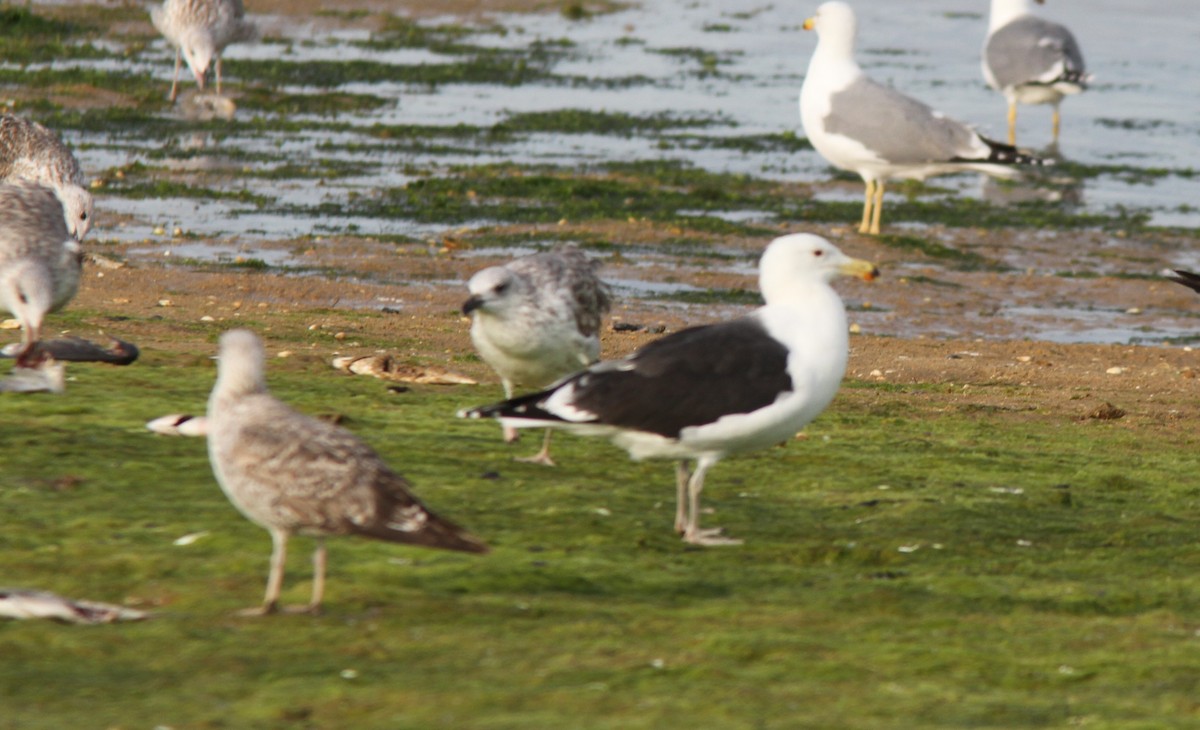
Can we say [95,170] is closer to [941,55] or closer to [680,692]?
[680,692]

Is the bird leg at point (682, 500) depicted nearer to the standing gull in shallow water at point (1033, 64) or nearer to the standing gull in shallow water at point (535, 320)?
the standing gull in shallow water at point (535, 320)

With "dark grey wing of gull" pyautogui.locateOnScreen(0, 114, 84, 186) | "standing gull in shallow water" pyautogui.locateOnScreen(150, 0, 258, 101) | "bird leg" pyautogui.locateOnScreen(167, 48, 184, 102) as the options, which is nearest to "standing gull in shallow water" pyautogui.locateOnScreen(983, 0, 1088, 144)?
"standing gull in shallow water" pyautogui.locateOnScreen(150, 0, 258, 101)

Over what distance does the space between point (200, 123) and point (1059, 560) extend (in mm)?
17505

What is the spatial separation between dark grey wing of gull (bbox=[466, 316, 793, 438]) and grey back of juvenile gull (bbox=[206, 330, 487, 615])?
3.75 ft

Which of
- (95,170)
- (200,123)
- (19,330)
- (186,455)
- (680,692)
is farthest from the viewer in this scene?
(200,123)

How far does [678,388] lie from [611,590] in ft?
3.23

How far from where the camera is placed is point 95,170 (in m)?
18.9

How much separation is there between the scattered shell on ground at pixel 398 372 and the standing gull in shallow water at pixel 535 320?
122 cm

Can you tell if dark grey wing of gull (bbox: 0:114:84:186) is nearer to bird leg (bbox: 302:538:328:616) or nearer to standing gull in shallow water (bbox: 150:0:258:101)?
bird leg (bbox: 302:538:328:616)

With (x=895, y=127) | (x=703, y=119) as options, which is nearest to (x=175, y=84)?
(x=703, y=119)

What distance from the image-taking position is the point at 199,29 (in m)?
24.7

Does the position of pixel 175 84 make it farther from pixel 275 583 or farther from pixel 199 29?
pixel 275 583

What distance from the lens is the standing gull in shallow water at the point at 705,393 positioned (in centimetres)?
644

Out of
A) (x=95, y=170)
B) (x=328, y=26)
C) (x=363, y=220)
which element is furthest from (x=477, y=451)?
(x=328, y=26)
